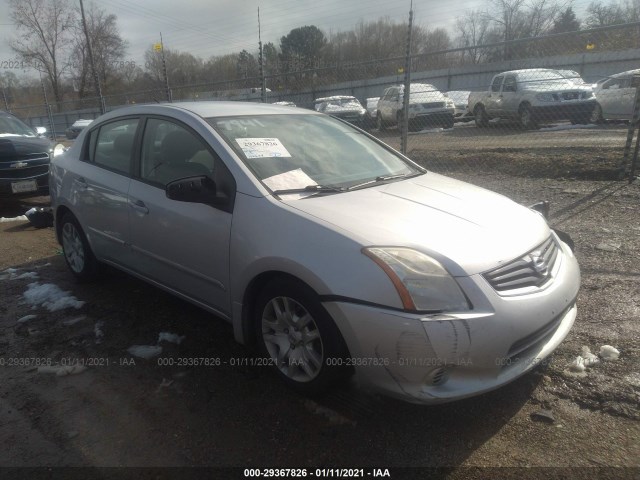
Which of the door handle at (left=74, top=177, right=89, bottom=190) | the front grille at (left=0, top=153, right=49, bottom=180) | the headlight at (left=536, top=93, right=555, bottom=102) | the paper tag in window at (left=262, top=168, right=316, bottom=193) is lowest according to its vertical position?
the front grille at (left=0, top=153, right=49, bottom=180)

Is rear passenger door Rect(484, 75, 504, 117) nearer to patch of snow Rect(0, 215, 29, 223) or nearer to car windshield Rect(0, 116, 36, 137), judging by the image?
car windshield Rect(0, 116, 36, 137)

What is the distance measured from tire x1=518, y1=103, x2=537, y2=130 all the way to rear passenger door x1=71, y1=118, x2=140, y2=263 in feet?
40.5

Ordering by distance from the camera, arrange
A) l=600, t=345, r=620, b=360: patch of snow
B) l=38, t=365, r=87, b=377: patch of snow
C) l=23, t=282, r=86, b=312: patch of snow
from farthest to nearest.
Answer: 1. l=23, t=282, r=86, b=312: patch of snow
2. l=38, t=365, r=87, b=377: patch of snow
3. l=600, t=345, r=620, b=360: patch of snow

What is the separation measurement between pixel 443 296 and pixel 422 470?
783 millimetres

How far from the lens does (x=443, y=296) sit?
7.21ft

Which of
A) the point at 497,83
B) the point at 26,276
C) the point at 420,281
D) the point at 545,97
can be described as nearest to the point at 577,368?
the point at 420,281

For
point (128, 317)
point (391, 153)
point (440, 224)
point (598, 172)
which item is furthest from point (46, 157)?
point (598, 172)

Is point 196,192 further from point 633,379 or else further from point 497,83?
point 497,83

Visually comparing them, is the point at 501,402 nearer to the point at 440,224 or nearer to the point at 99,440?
the point at 440,224

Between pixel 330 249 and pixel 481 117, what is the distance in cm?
1507

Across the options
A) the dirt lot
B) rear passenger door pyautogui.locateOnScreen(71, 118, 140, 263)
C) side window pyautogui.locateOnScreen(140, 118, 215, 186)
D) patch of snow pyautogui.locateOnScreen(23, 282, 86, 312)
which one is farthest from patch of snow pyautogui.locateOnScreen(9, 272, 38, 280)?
side window pyautogui.locateOnScreen(140, 118, 215, 186)

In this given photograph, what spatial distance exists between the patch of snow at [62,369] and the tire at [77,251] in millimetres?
1386

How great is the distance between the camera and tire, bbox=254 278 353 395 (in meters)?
2.40

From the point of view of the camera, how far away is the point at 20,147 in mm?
7879
